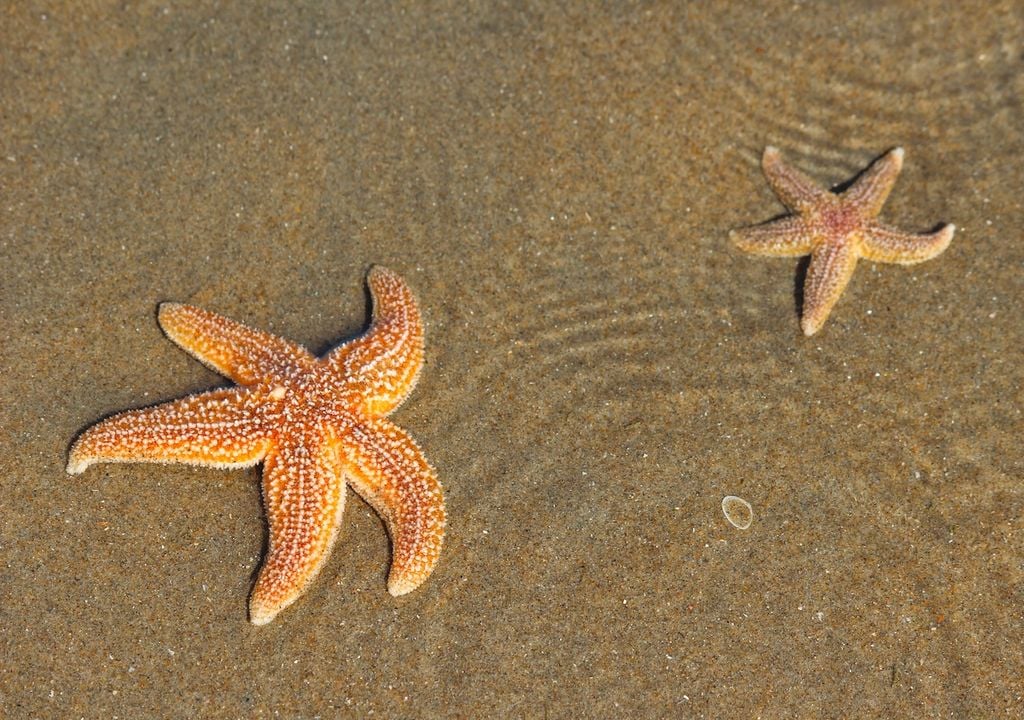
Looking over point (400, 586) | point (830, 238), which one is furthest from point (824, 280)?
point (400, 586)

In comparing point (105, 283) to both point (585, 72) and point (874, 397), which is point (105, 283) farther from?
point (874, 397)

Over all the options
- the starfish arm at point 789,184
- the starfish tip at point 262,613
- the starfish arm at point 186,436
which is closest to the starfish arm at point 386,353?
the starfish arm at point 186,436

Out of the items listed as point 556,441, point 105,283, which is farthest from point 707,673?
point 105,283

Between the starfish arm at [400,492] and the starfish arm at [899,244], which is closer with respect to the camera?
the starfish arm at [400,492]

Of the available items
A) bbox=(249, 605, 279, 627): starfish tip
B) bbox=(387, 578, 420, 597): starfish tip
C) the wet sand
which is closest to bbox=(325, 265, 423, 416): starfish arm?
the wet sand

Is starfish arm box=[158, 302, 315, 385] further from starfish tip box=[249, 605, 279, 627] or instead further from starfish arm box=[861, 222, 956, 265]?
starfish arm box=[861, 222, 956, 265]

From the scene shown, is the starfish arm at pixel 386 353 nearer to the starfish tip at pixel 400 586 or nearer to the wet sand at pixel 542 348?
the wet sand at pixel 542 348
